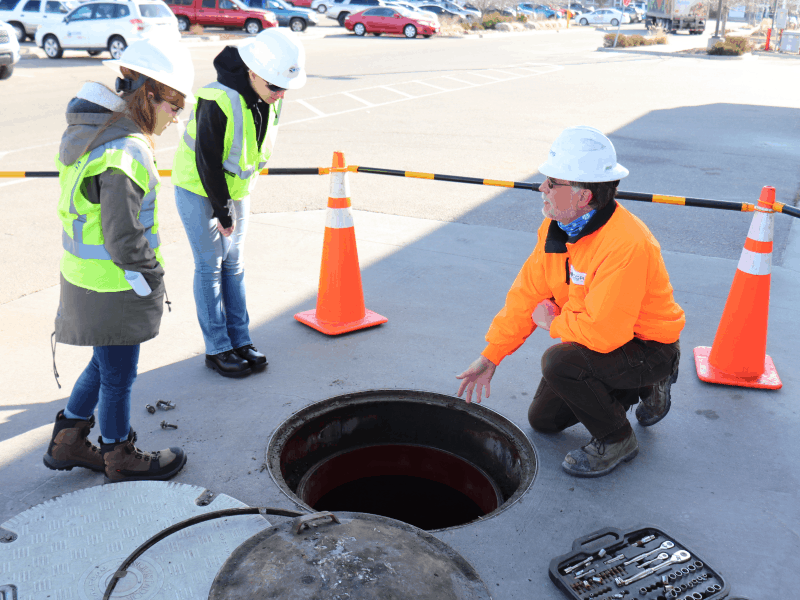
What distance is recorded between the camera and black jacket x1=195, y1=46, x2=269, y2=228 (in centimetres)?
351

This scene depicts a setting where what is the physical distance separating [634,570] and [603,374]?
2.72 feet

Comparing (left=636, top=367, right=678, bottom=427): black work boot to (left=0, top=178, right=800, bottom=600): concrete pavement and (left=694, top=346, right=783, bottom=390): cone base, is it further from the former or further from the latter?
(left=694, top=346, right=783, bottom=390): cone base

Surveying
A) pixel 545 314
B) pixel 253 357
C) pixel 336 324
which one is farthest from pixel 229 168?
pixel 545 314

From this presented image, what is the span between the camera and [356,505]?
3.94m

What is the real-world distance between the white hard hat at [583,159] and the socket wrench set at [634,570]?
1387 mm

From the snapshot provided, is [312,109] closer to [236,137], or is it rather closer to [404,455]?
[236,137]

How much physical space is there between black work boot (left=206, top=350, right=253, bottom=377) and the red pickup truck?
2707cm

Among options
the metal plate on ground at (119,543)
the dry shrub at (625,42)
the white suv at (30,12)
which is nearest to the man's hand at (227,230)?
the metal plate on ground at (119,543)

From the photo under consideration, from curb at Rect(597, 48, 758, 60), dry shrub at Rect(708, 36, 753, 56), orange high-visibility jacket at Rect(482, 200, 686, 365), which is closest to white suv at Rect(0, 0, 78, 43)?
curb at Rect(597, 48, 758, 60)

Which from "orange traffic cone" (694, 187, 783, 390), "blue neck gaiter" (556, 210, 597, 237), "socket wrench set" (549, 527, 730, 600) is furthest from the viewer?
"orange traffic cone" (694, 187, 783, 390)

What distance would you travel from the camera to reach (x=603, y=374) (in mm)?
3055

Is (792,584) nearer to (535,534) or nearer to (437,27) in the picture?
(535,534)

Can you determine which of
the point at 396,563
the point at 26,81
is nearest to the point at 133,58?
the point at 396,563

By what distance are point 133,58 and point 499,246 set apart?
416cm
